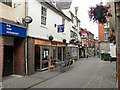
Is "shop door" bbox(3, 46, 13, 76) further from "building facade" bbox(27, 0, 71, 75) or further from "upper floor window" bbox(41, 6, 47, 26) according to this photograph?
"upper floor window" bbox(41, 6, 47, 26)

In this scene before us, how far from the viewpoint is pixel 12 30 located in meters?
7.44

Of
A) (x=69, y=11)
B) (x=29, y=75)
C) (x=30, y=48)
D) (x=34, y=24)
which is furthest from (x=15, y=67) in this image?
(x=69, y=11)

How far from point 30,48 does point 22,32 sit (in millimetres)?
1328

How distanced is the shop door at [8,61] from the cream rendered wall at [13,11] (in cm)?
215

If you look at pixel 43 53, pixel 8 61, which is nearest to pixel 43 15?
pixel 43 53

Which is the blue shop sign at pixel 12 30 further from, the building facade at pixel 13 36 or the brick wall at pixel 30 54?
the brick wall at pixel 30 54

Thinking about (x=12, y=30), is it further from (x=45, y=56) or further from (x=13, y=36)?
(x=45, y=56)

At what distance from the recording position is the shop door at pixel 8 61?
807 cm

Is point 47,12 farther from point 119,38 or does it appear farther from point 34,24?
point 119,38

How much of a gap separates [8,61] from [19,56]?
783 mm

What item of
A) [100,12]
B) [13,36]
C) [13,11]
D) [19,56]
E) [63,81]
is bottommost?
[63,81]

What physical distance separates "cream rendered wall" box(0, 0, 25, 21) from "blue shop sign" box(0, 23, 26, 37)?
58 centimetres

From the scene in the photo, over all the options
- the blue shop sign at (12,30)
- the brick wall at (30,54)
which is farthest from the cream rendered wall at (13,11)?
the brick wall at (30,54)

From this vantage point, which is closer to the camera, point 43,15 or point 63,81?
point 63,81
